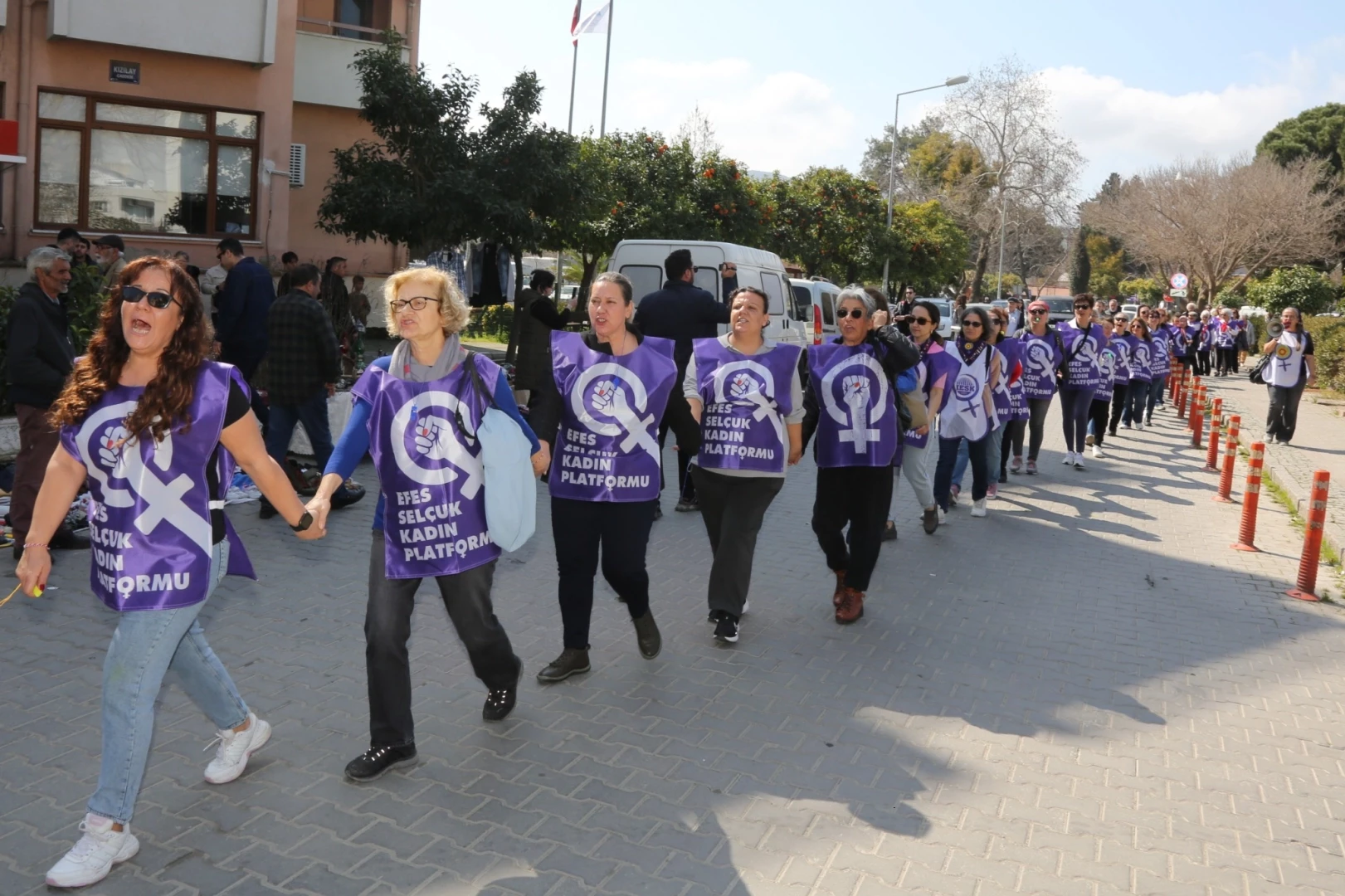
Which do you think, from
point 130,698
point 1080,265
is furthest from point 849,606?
point 1080,265

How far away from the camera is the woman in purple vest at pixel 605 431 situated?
5.40 metres

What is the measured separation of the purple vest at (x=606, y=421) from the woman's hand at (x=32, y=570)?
223 centimetres

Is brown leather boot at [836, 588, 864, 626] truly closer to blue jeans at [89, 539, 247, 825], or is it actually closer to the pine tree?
blue jeans at [89, 539, 247, 825]

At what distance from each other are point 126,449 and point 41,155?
50.3 ft

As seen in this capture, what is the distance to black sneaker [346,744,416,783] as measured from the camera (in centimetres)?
443

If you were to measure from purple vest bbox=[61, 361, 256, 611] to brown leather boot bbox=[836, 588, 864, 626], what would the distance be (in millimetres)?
3991

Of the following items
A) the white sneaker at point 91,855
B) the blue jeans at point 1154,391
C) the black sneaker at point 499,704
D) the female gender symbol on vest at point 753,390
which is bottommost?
the white sneaker at point 91,855

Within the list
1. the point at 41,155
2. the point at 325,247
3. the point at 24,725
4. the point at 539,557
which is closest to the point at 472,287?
the point at 325,247

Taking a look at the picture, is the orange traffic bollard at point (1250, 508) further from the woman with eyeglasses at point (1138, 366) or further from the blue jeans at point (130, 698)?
the blue jeans at point (130, 698)

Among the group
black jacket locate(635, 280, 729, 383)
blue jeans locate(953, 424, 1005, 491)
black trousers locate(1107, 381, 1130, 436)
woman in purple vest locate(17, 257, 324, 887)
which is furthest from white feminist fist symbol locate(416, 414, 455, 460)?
black trousers locate(1107, 381, 1130, 436)

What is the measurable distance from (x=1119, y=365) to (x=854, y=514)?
36.4ft

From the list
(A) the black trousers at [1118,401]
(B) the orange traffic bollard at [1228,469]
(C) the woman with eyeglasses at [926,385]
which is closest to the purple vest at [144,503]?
(C) the woman with eyeglasses at [926,385]

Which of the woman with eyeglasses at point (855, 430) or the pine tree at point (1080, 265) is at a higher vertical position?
the pine tree at point (1080, 265)

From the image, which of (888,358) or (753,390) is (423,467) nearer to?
(753,390)
